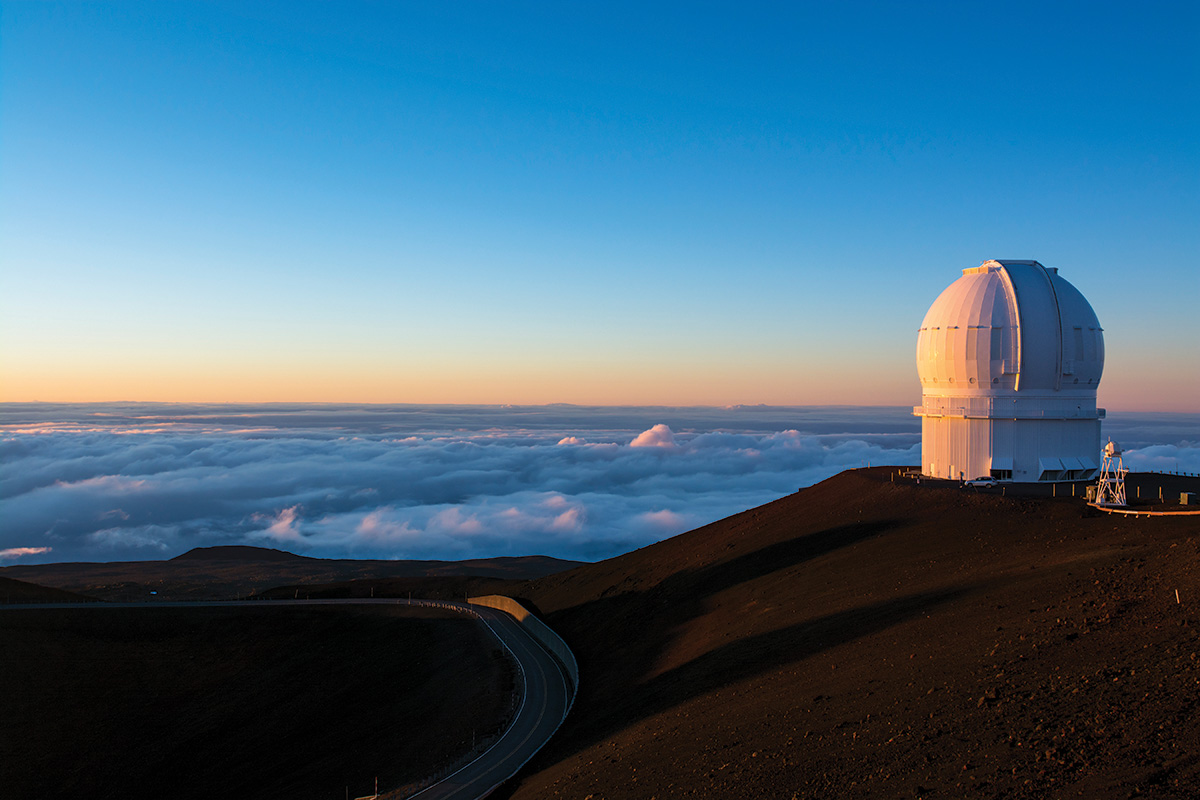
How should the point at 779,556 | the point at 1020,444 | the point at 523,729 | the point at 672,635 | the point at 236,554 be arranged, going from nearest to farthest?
the point at 523,729 < the point at 672,635 < the point at 779,556 < the point at 1020,444 < the point at 236,554

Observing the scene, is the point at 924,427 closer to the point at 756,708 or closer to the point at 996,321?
the point at 996,321

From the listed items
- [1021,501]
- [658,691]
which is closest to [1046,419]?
[1021,501]

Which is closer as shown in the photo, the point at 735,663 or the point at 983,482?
the point at 735,663


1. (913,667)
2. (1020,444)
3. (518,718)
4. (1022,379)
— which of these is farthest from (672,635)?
(1022,379)

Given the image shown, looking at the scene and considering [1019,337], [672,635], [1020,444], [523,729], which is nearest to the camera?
[523,729]

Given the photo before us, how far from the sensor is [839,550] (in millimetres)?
29016

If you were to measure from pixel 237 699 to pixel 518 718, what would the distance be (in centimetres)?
1639

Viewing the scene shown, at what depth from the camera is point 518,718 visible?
23797mm

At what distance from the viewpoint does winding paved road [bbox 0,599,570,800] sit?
18766mm

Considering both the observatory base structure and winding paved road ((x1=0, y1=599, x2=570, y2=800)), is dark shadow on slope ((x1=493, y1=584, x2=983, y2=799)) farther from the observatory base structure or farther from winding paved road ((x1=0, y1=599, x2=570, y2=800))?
the observatory base structure

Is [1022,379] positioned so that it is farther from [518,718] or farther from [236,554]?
[236,554]

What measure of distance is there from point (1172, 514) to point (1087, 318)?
12.4m

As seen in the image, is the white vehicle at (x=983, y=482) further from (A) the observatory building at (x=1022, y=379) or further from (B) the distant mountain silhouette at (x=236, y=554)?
(B) the distant mountain silhouette at (x=236, y=554)

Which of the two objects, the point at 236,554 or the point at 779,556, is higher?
the point at 779,556
